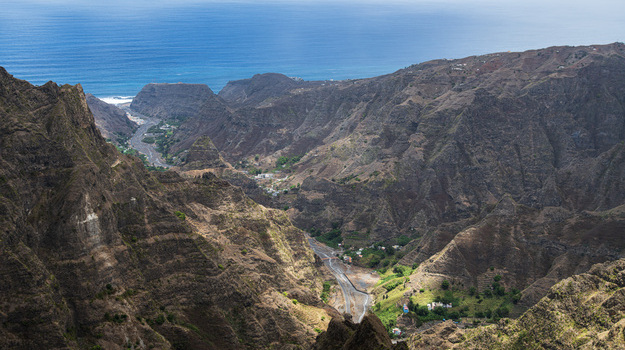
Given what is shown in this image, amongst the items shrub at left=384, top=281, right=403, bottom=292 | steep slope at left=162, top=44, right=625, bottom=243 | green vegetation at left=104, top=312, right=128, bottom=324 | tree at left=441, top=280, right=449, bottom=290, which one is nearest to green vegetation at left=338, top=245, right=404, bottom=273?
steep slope at left=162, top=44, right=625, bottom=243

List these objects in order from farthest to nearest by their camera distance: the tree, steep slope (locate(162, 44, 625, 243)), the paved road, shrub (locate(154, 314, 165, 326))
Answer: steep slope (locate(162, 44, 625, 243)) < the paved road < the tree < shrub (locate(154, 314, 165, 326))

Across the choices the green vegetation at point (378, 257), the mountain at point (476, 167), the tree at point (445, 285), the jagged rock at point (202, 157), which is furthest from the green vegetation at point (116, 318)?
the jagged rock at point (202, 157)

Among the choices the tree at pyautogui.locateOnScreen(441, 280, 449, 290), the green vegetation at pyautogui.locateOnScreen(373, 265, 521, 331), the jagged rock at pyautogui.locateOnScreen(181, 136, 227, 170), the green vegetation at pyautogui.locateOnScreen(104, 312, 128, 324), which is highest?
the jagged rock at pyautogui.locateOnScreen(181, 136, 227, 170)

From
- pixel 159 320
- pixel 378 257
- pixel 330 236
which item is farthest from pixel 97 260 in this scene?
pixel 330 236

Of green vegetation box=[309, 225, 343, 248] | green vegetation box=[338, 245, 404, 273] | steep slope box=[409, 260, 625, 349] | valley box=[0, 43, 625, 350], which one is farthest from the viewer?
green vegetation box=[309, 225, 343, 248]

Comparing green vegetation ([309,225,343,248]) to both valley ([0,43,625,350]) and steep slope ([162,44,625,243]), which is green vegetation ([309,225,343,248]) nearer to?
valley ([0,43,625,350])

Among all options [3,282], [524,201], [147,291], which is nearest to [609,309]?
[147,291]

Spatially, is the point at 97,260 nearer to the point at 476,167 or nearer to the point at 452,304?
the point at 452,304
